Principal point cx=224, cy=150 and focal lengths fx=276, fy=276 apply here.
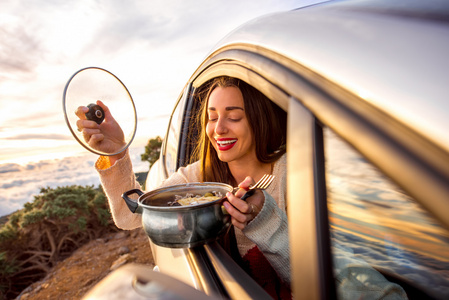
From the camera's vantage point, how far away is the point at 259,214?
1074mm

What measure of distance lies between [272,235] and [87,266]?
5.17 meters

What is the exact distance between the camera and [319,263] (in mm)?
556

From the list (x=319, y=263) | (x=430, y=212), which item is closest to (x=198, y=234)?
(x=319, y=263)

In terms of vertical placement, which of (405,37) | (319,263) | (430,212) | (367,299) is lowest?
(367,299)

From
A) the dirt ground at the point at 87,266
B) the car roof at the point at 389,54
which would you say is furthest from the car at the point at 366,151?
the dirt ground at the point at 87,266

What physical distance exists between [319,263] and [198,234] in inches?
22.4

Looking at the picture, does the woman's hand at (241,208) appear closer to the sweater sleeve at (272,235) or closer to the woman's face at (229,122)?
the sweater sleeve at (272,235)

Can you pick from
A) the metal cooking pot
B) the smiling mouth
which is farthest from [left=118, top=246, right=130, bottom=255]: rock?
the metal cooking pot

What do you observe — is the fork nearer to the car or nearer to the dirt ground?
the car

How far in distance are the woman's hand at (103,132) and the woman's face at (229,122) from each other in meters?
0.66

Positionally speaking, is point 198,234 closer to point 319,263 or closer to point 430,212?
point 319,263

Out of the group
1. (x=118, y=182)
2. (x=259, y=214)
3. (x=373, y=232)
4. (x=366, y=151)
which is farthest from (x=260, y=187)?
(x=118, y=182)

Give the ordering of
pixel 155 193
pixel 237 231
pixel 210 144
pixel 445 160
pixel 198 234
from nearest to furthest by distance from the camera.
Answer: pixel 445 160 → pixel 198 234 → pixel 155 193 → pixel 237 231 → pixel 210 144

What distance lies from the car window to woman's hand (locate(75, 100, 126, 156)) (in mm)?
1336
